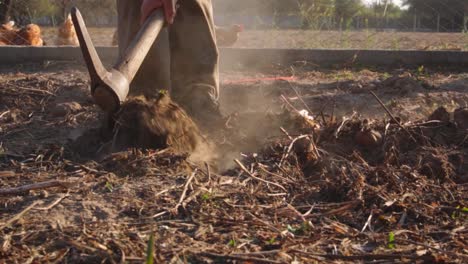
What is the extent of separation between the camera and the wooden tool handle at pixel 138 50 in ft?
9.82

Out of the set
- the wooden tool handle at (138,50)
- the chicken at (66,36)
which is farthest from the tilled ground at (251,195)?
the chicken at (66,36)

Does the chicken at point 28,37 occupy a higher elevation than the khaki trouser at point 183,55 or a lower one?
lower

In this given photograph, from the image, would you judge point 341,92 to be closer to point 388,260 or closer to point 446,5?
point 388,260

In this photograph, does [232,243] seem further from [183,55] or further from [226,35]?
[226,35]

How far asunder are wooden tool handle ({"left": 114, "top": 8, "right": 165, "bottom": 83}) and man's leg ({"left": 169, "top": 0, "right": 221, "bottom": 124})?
27.7 inches

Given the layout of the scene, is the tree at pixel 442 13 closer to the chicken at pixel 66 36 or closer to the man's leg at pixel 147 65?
the chicken at pixel 66 36

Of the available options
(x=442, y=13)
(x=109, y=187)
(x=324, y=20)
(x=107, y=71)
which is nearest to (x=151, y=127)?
(x=107, y=71)

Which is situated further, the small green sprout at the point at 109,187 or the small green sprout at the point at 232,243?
the small green sprout at the point at 109,187

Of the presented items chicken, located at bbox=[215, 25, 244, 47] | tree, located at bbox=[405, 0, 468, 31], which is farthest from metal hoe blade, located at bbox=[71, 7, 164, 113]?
tree, located at bbox=[405, 0, 468, 31]

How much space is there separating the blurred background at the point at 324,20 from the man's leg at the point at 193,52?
13.8 feet

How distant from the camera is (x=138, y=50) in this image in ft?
10.1

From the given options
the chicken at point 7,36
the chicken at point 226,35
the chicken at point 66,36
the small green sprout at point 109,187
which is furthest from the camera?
the chicken at point 226,35

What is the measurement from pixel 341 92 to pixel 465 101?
0.94m

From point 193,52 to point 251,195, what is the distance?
74.6 inches
